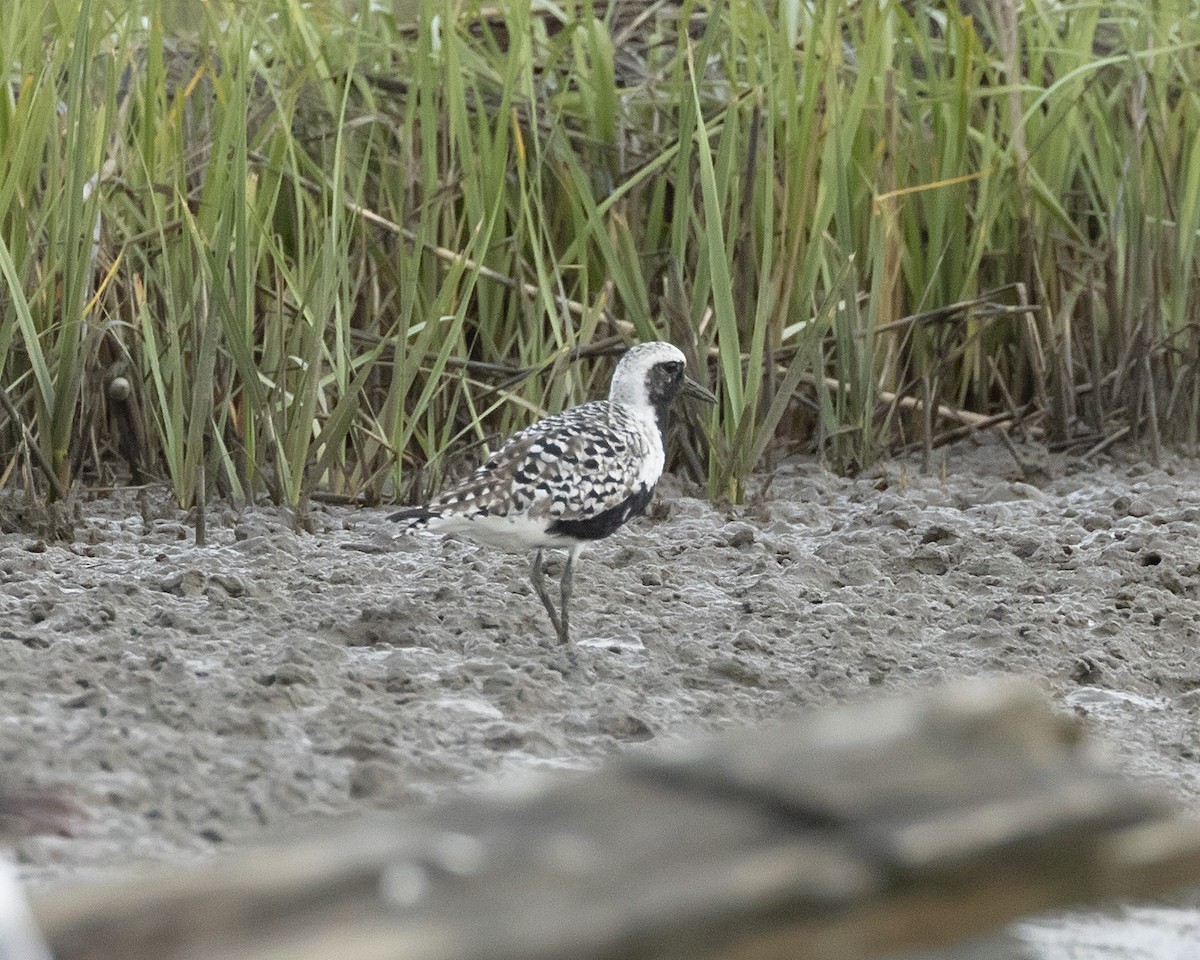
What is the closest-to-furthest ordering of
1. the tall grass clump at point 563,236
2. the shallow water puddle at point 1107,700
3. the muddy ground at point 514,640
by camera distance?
1. the muddy ground at point 514,640
2. the shallow water puddle at point 1107,700
3. the tall grass clump at point 563,236

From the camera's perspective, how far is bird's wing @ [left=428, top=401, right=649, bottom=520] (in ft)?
11.2

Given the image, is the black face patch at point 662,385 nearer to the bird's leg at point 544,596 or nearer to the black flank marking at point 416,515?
the bird's leg at point 544,596

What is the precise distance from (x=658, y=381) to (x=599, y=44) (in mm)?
1757

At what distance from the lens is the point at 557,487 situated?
3.40 metres

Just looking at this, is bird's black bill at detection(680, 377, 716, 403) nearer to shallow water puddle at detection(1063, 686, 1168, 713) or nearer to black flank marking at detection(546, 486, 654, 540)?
black flank marking at detection(546, 486, 654, 540)

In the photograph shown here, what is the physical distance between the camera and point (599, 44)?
5.34 meters

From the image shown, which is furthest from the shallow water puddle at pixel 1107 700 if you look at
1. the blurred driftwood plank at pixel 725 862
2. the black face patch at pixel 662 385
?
the blurred driftwood plank at pixel 725 862

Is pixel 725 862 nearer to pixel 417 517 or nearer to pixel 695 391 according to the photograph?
pixel 417 517

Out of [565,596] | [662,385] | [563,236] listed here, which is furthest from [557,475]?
[563,236]

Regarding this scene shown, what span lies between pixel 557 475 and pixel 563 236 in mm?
2143

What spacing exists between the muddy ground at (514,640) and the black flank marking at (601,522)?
21 cm

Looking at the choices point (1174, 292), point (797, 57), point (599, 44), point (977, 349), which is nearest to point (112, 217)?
point (599, 44)

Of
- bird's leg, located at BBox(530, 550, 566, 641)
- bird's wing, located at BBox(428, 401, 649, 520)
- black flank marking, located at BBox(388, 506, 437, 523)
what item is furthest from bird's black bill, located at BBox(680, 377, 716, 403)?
black flank marking, located at BBox(388, 506, 437, 523)

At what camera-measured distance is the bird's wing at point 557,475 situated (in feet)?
11.2
